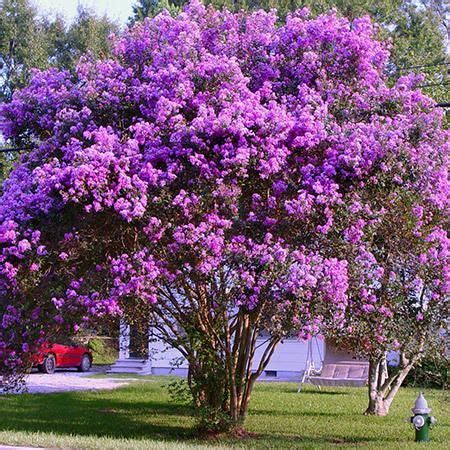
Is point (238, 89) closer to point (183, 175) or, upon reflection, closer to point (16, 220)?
point (183, 175)

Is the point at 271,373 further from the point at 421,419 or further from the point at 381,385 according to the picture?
the point at 421,419

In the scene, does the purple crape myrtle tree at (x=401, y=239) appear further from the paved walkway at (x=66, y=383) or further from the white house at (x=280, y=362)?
the white house at (x=280, y=362)

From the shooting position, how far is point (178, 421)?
45.4 feet

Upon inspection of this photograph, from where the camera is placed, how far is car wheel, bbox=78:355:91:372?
89.0 feet

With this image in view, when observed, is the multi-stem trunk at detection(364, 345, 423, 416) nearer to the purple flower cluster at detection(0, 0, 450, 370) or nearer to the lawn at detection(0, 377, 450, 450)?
the lawn at detection(0, 377, 450, 450)

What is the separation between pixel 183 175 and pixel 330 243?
1.93 m

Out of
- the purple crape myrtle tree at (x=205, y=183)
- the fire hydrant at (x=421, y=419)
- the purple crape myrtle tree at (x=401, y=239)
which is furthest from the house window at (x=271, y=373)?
the purple crape myrtle tree at (x=205, y=183)

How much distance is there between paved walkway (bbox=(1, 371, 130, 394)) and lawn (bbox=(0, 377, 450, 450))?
1.30 metres

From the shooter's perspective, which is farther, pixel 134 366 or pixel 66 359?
pixel 134 366

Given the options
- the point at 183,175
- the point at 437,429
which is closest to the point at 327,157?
the point at 183,175

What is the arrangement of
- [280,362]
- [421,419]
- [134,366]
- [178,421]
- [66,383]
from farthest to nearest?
[134,366] → [280,362] → [66,383] → [178,421] → [421,419]

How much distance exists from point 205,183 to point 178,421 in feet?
19.0

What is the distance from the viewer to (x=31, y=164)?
10.9 meters

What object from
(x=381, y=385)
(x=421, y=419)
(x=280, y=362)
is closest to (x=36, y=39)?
(x=280, y=362)
